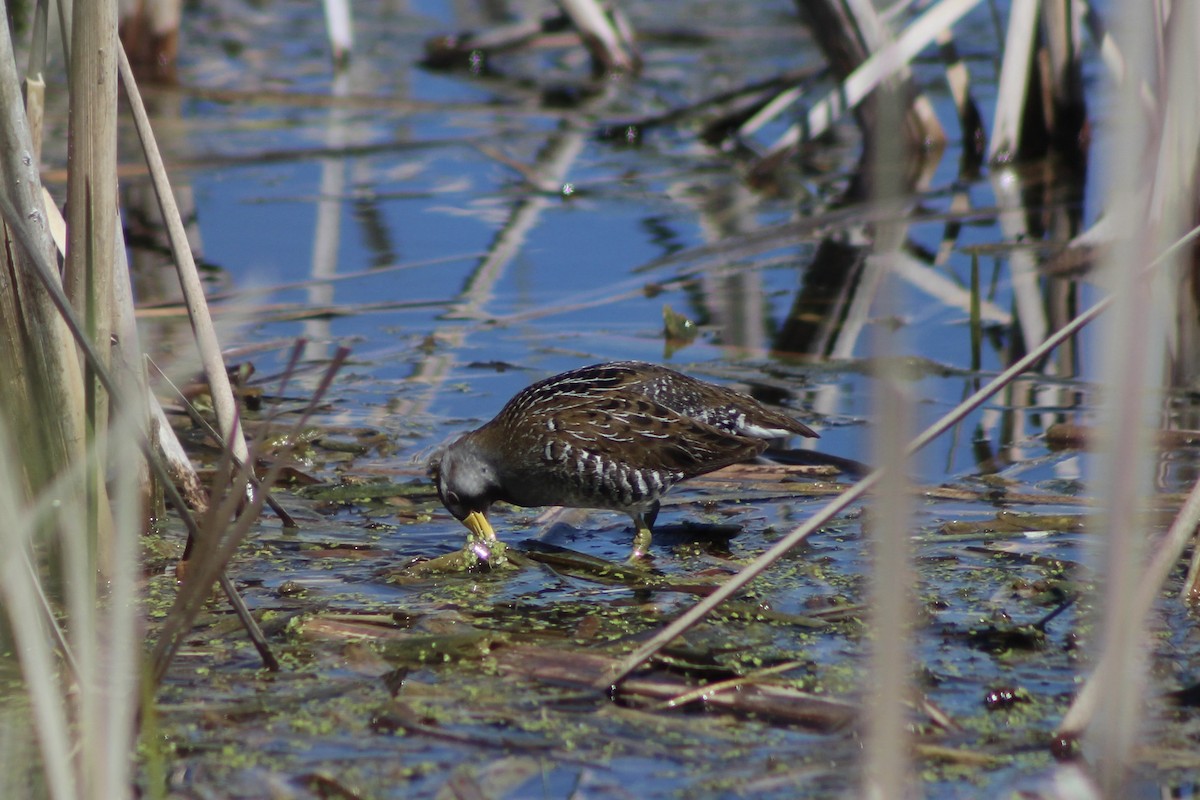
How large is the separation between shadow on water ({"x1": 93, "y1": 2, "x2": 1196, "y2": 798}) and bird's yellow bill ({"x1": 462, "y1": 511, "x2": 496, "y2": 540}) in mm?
157

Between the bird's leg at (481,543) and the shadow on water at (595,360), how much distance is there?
4.8 inches

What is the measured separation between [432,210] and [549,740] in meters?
6.32

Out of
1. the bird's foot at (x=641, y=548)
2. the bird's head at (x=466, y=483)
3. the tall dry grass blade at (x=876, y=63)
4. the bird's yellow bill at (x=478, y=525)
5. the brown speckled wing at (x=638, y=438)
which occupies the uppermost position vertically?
the tall dry grass blade at (x=876, y=63)

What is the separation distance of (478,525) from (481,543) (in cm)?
16

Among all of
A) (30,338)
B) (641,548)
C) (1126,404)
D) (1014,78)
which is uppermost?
(1014,78)

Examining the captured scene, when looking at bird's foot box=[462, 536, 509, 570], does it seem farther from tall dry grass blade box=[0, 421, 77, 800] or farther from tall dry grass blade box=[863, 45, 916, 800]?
tall dry grass blade box=[863, 45, 916, 800]

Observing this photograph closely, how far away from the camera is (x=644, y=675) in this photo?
3617mm

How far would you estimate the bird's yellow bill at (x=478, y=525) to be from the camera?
4.68 metres

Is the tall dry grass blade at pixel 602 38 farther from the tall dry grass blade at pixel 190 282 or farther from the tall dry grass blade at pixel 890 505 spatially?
the tall dry grass blade at pixel 890 505

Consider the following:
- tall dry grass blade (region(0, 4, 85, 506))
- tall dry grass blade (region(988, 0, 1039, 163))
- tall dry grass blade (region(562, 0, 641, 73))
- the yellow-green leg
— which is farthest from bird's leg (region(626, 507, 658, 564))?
tall dry grass blade (region(562, 0, 641, 73))

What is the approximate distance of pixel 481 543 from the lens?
4562 mm

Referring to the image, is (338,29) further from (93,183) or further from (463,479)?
(93,183)

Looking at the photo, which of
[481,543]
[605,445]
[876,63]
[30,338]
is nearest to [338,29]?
[876,63]

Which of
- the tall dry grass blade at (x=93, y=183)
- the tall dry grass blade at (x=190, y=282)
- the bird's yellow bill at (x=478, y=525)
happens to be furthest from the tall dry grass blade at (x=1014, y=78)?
the tall dry grass blade at (x=93, y=183)
